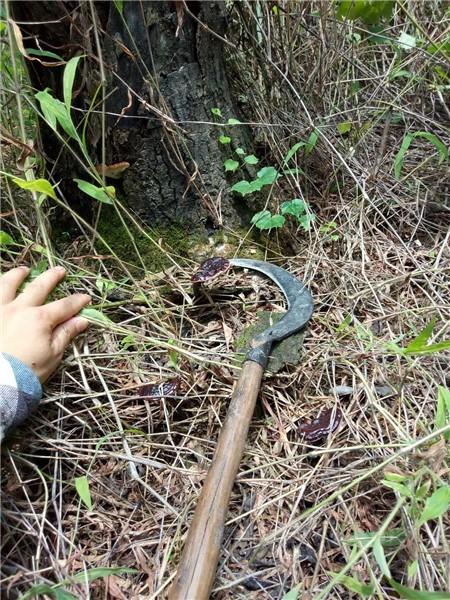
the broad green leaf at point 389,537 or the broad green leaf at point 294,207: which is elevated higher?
the broad green leaf at point 294,207

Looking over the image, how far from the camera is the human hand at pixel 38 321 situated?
1212mm

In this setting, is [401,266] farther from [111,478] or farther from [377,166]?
[111,478]

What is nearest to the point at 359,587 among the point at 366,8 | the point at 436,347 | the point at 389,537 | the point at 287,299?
the point at 389,537

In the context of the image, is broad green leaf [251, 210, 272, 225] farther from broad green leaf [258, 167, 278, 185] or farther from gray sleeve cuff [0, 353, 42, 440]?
gray sleeve cuff [0, 353, 42, 440]

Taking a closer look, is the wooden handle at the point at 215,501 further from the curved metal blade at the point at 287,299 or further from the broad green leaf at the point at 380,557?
the broad green leaf at the point at 380,557

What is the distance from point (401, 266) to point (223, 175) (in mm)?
731

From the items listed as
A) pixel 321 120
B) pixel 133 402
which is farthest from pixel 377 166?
pixel 133 402

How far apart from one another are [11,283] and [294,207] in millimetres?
1053

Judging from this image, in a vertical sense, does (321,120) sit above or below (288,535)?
above

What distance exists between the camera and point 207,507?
3.43 feet

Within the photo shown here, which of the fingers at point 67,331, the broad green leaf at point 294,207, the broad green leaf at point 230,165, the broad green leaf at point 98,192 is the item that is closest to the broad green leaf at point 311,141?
the broad green leaf at point 294,207

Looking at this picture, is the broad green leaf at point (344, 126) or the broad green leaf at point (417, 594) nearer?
the broad green leaf at point (417, 594)

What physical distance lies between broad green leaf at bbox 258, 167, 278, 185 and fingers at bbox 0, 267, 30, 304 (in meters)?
0.90

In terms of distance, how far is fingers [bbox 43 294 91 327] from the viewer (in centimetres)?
130
